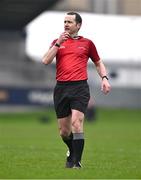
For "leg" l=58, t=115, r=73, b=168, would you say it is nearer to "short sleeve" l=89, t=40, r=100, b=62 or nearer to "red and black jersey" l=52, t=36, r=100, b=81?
"red and black jersey" l=52, t=36, r=100, b=81

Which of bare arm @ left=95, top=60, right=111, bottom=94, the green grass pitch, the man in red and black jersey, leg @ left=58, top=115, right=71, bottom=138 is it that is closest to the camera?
the green grass pitch

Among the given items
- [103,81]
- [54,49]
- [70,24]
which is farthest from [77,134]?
[70,24]

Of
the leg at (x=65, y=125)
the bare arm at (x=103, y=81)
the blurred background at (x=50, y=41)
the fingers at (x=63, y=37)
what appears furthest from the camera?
the blurred background at (x=50, y=41)

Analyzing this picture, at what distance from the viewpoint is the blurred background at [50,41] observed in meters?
50.4

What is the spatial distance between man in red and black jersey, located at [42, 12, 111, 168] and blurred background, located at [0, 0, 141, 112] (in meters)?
34.8

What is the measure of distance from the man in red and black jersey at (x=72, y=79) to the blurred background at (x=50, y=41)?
34.8 meters

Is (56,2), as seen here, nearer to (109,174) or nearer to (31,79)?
(31,79)

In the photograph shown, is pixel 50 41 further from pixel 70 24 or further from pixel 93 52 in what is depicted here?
pixel 70 24

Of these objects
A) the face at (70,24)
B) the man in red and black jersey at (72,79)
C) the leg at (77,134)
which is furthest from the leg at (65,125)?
the face at (70,24)

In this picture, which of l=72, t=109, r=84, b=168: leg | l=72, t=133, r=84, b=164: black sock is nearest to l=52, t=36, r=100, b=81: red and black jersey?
l=72, t=109, r=84, b=168: leg

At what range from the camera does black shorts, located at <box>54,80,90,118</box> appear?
1446cm

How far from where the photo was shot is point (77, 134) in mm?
14438

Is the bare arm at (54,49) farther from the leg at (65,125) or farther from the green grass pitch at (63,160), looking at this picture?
the green grass pitch at (63,160)

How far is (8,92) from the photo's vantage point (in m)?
50.1
